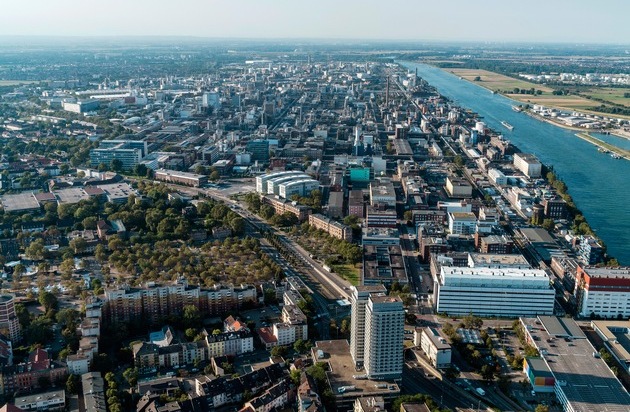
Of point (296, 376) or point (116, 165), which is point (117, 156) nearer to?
point (116, 165)

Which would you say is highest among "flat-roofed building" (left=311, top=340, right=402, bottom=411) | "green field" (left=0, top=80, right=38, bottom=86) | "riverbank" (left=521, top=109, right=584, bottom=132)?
"green field" (left=0, top=80, right=38, bottom=86)

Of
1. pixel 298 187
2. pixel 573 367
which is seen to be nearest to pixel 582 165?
pixel 298 187

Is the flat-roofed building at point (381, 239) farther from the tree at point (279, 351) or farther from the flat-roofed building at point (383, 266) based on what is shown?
the tree at point (279, 351)

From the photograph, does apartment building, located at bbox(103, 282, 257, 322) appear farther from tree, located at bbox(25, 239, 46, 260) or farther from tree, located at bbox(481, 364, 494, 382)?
tree, located at bbox(481, 364, 494, 382)

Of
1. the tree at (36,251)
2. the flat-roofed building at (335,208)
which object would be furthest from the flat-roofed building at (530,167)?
the tree at (36,251)

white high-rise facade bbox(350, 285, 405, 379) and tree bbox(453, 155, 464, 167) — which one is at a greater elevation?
white high-rise facade bbox(350, 285, 405, 379)

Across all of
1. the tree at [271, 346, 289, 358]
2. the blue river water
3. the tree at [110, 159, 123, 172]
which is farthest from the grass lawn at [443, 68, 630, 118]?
the tree at [271, 346, 289, 358]
